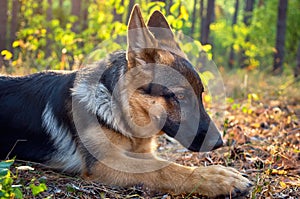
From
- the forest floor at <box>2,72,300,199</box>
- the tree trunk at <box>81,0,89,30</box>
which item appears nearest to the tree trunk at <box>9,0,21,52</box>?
the tree trunk at <box>81,0,89,30</box>

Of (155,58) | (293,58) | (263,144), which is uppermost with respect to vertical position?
(155,58)

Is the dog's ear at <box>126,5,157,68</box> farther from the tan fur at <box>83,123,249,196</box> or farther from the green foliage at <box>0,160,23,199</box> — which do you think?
the green foliage at <box>0,160,23,199</box>

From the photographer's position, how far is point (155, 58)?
12.0 ft

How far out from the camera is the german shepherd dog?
3.43m

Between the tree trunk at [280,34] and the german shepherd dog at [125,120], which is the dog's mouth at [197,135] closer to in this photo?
the german shepherd dog at [125,120]

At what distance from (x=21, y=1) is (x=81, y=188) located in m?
8.23

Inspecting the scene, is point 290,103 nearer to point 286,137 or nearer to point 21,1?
point 286,137

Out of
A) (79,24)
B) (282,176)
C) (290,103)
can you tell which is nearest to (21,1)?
(79,24)

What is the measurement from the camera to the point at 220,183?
3.33m

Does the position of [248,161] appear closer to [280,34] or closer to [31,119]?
A: [31,119]

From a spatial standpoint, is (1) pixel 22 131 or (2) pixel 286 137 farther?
(2) pixel 286 137

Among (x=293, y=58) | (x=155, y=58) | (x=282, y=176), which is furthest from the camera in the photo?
(x=293, y=58)

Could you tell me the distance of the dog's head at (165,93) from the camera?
3.50 m

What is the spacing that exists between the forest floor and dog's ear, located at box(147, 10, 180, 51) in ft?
4.13
